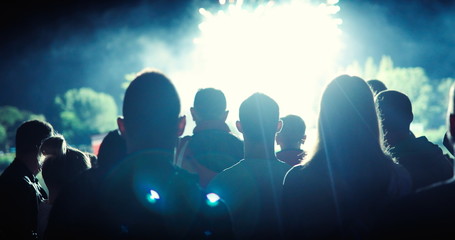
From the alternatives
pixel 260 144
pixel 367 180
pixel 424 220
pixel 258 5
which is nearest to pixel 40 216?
pixel 260 144

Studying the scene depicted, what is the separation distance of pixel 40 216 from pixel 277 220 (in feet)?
7.58

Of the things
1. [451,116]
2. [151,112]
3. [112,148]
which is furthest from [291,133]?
[451,116]

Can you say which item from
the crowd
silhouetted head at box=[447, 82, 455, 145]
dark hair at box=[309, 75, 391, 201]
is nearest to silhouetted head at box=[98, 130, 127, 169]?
the crowd

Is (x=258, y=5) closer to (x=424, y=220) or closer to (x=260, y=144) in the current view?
(x=260, y=144)

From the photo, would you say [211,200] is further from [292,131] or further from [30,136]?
[30,136]

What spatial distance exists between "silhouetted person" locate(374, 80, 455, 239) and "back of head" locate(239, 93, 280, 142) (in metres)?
1.64

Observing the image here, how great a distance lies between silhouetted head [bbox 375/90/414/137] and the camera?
3607 millimetres

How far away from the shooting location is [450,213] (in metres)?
1.61

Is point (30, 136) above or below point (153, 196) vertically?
above

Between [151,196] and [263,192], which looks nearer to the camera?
[151,196]

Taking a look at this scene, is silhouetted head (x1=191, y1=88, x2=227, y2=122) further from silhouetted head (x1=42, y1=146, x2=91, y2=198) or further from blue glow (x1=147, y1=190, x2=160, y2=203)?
blue glow (x1=147, y1=190, x2=160, y2=203)

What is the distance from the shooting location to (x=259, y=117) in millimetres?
3420

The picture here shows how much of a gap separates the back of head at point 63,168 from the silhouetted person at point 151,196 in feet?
4.49

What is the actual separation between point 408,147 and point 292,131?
49.6 inches
